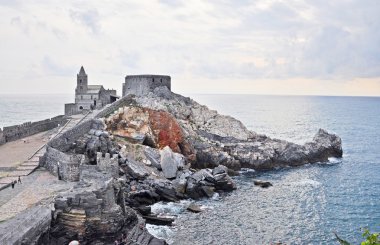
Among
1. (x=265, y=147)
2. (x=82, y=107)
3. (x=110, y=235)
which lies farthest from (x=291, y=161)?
(x=110, y=235)

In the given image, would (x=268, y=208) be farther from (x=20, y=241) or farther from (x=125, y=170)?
(x=20, y=241)

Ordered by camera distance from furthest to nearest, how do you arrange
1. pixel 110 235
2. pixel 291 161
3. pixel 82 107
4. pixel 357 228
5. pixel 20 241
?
pixel 82 107, pixel 291 161, pixel 357 228, pixel 110 235, pixel 20 241

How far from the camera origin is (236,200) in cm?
3756

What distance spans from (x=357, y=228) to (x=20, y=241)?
25747 mm

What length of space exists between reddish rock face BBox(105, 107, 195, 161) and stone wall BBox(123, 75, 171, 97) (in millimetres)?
9608

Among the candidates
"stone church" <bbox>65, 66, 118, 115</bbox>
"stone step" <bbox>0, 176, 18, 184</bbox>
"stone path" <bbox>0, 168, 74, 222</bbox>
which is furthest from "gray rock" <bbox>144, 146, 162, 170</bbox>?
"stone church" <bbox>65, 66, 118, 115</bbox>

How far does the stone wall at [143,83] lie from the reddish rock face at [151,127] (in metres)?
9.61

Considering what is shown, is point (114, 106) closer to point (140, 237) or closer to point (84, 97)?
point (84, 97)

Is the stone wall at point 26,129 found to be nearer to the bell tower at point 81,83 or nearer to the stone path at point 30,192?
the bell tower at point 81,83

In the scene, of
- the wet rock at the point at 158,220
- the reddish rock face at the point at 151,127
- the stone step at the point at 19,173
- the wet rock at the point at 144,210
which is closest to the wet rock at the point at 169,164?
the reddish rock face at the point at 151,127

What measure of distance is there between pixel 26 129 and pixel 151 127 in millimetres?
14563

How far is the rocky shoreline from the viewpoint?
2153cm

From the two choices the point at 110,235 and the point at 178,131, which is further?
the point at 178,131

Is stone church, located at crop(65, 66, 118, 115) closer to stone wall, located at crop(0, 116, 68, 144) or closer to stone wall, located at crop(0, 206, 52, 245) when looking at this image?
stone wall, located at crop(0, 116, 68, 144)
